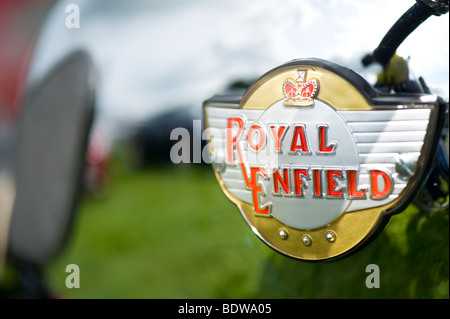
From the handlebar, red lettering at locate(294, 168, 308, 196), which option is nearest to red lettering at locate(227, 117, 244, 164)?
red lettering at locate(294, 168, 308, 196)

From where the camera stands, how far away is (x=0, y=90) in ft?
9.68

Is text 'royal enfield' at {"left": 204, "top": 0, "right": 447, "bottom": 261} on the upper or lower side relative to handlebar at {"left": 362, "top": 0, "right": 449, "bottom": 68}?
Result: lower

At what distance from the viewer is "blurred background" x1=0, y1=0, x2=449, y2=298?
94cm

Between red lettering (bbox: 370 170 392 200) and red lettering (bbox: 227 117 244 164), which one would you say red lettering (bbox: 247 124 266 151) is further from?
red lettering (bbox: 370 170 392 200)

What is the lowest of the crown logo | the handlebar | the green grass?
the green grass

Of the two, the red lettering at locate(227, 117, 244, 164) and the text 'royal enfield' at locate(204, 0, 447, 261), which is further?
the red lettering at locate(227, 117, 244, 164)

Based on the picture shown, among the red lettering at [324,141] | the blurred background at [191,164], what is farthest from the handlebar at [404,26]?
the red lettering at [324,141]

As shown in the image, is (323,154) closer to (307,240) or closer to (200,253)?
(307,240)

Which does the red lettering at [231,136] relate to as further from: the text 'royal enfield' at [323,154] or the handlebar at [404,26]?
the handlebar at [404,26]

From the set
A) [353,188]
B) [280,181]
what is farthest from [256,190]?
[353,188]

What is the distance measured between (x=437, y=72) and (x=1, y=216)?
123cm

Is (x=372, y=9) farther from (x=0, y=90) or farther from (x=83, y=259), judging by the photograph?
(x=0, y=90)

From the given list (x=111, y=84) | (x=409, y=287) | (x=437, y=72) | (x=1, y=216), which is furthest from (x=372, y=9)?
(x=1, y=216)

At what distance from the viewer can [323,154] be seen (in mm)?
887
